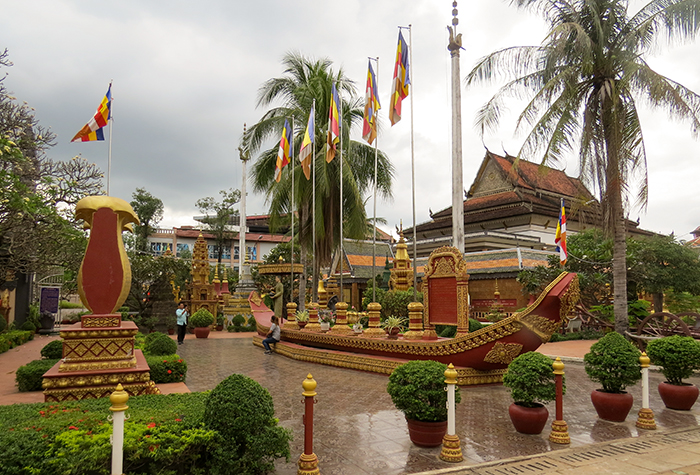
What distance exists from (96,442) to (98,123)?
290 inches

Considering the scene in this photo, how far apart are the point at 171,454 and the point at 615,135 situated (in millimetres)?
12406

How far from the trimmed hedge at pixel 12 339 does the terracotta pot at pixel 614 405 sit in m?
14.6

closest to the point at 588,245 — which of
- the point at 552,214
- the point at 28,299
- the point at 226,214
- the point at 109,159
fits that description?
the point at 552,214

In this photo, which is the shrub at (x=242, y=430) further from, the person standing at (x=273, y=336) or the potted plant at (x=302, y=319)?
the potted plant at (x=302, y=319)

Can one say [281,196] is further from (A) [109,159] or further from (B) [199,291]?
(A) [109,159]

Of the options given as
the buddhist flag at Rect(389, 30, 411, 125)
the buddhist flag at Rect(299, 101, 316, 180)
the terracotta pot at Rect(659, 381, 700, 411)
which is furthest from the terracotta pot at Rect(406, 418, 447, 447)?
the buddhist flag at Rect(299, 101, 316, 180)

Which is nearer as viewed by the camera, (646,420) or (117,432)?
(117,432)

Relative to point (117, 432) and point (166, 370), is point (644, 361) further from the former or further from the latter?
point (166, 370)

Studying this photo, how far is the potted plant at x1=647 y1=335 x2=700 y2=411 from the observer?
6.91 metres

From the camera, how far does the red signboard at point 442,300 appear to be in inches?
393

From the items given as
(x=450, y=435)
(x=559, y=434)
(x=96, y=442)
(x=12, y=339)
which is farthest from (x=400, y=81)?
(x=12, y=339)

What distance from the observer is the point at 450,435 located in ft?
15.9

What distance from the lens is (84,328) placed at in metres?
6.31

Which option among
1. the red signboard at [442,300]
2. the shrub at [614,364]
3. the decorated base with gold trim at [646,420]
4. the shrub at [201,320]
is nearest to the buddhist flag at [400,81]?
the red signboard at [442,300]
